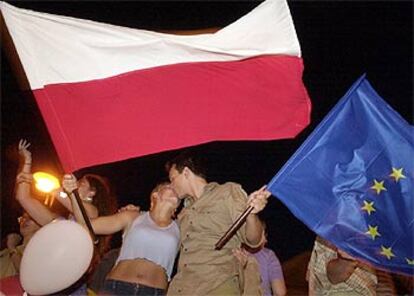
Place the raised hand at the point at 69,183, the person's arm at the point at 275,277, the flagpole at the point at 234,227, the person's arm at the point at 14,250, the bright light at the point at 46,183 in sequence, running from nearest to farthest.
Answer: the flagpole at the point at 234,227
the raised hand at the point at 69,183
the bright light at the point at 46,183
the person's arm at the point at 275,277
the person's arm at the point at 14,250

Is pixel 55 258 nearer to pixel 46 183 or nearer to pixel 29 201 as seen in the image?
pixel 46 183

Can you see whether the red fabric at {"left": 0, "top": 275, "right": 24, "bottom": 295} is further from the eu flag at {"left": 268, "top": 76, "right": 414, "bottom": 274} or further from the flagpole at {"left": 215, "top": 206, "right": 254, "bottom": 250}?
the eu flag at {"left": 268, "top": 76, "right": 414, "bottom": 274}

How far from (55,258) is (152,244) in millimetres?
608

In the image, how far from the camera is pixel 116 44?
159 inches

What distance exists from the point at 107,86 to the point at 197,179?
2.76ft

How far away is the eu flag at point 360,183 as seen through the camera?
13.2 feet

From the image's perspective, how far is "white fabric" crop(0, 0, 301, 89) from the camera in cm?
393

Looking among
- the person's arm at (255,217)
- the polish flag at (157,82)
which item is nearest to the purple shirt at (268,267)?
the person's arm at (255,217)

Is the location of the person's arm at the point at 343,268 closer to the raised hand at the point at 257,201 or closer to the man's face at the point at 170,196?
the raised hand at the point at 257,201

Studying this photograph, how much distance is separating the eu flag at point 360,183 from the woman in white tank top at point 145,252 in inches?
29.4

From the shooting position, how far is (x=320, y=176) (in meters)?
4.09

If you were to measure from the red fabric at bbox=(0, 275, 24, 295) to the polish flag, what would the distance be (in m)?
1.36

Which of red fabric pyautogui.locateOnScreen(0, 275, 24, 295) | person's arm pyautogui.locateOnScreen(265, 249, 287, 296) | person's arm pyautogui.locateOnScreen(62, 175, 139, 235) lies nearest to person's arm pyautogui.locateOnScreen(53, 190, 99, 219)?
person's arm pyautogui.locateOnScreen(62, 175, 139, 235)

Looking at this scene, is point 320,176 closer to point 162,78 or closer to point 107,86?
point 162,78
